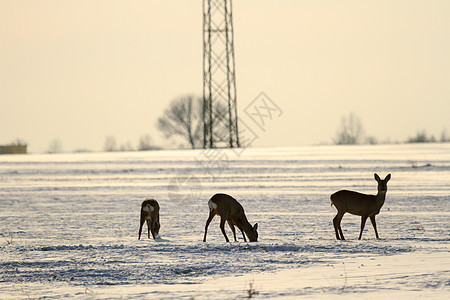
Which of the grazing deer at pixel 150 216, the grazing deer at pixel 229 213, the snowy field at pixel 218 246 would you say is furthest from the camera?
the grazing deer at pixel 150 216

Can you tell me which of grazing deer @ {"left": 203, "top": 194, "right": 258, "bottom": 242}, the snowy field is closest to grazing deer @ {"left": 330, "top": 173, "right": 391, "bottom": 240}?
the snowy field

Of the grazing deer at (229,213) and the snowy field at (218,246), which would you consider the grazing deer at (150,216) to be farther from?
the grazing deer at (229,213)

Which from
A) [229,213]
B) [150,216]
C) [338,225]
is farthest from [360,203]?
[150,216]

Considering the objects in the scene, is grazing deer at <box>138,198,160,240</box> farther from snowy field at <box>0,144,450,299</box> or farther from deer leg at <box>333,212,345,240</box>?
deer leg at <box>333,212,345,240</box>

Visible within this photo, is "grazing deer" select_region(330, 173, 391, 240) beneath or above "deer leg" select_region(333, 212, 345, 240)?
above

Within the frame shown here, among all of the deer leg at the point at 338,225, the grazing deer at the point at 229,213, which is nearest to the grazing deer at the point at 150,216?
the grazing deer at the point at 229,213

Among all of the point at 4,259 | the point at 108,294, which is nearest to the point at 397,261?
the point at 108,294

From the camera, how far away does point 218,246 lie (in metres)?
15.8

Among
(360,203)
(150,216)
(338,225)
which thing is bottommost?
(338,225)

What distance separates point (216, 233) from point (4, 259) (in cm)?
540

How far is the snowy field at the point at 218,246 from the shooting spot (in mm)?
11656

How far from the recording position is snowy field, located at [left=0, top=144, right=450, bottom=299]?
38.2 ft

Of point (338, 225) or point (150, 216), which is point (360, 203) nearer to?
point (338, 225)

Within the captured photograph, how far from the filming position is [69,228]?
19.7 m
